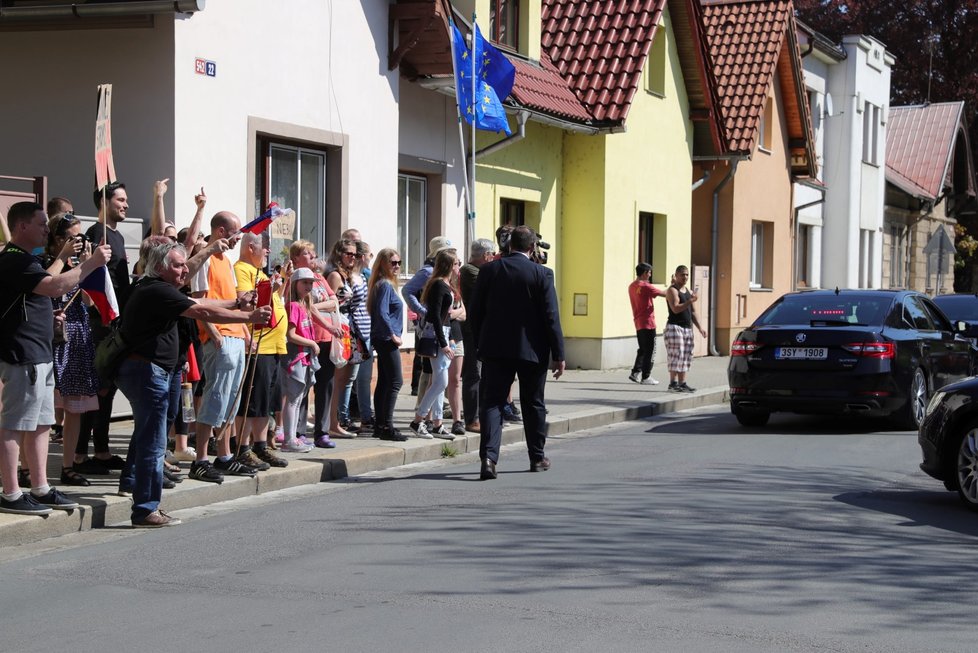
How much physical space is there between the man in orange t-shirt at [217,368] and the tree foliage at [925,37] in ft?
131

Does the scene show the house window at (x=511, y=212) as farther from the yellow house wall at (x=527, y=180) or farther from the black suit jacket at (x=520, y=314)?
the black suit jacket at (x=520, y=314)

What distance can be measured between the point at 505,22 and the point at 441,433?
9.32 meters

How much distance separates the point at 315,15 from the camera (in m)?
14.2

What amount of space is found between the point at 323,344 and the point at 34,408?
3.70 m

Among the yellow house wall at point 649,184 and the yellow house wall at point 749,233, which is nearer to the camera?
the yellow house wall at point 649,184

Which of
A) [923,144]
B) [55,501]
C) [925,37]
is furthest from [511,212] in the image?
[925,37]

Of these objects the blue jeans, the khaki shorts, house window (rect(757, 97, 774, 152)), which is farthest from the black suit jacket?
house window (rect(757, 97, 774, 152))

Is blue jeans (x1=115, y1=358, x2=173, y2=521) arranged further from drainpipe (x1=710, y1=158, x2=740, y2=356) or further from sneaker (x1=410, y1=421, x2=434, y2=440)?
drainpipe (x1=710, y1=158, x2=740, y2=356)

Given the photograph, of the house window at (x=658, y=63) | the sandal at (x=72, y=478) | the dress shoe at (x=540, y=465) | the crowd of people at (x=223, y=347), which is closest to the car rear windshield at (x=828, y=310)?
the crowd of people at (x=223, y=347)

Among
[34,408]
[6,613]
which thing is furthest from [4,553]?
[6,613]

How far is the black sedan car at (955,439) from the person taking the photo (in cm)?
902

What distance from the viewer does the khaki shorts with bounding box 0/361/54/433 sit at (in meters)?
7.79

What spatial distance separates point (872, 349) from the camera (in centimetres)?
1347

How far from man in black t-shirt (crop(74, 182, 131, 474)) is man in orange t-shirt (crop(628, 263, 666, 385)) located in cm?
1035
